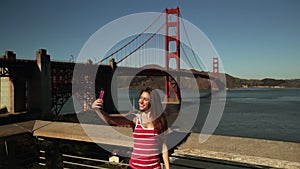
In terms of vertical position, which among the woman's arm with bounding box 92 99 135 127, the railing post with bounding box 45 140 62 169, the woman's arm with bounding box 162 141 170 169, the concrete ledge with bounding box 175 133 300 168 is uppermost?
the woman's arm with bounding box 92 99 135 127

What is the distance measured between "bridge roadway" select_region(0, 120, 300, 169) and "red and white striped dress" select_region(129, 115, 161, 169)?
0.06 m

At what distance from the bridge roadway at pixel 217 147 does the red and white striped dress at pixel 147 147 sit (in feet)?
0.20

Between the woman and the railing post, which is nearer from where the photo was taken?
the woman

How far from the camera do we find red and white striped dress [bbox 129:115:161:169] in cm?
175

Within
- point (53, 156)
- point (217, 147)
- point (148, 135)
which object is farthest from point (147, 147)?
point (53, 156)

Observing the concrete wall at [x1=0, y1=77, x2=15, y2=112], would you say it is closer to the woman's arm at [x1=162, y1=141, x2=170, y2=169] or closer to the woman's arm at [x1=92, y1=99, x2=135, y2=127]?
the woman's arm at [x1=92, y1=99, x2=135, y2=127]

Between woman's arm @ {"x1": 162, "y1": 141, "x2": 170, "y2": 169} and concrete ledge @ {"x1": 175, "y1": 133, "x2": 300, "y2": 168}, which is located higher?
concrete ledge @ {"x1": 175, "y1": 133, "x2": 300, "y2": 168}

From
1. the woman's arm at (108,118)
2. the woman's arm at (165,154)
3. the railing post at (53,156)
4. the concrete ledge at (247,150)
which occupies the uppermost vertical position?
the woman's arm at (108,118)

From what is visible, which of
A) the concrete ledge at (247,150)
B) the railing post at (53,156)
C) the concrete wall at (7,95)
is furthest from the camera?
the concrete wall at (7,95)

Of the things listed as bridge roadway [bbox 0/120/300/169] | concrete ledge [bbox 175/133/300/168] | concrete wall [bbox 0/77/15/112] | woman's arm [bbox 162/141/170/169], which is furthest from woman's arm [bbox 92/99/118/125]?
concrete wall [bbox 0/77/15/112]

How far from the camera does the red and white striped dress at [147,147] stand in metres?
1.75

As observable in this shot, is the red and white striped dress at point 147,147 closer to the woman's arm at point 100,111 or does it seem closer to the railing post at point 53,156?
the woman's arm at point 100,111

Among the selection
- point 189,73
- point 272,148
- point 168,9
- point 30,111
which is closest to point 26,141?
point 272,148

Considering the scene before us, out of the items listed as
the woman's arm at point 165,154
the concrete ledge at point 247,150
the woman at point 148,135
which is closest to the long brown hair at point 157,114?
the woman at point 148,135
